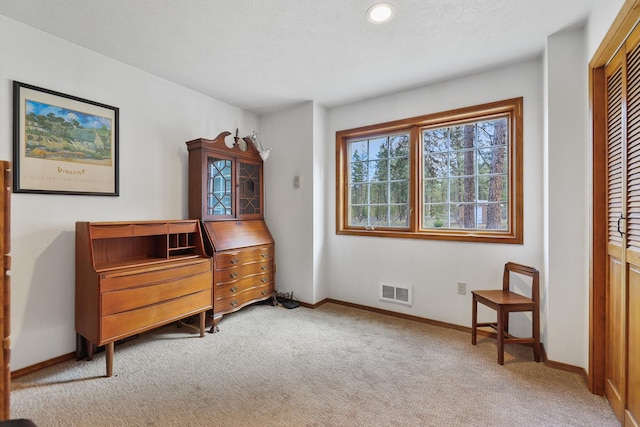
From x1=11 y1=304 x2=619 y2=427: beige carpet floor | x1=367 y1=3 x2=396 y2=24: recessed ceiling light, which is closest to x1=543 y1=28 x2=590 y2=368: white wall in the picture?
x1=11 y1=304 x2=619 y2=427: beige carpet floor

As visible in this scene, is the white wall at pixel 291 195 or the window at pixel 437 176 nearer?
the window at pixel 437 176

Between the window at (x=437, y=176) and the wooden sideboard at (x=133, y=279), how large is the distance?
5.76ft

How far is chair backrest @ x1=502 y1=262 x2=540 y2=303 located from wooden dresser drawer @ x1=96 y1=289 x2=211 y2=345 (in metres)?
2.64

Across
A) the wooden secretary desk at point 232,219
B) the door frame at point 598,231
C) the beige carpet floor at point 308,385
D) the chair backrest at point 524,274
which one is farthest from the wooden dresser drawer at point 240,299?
the door frame at point 598,231

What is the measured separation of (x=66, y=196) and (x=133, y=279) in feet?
2.78

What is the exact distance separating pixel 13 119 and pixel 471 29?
3.25 meters

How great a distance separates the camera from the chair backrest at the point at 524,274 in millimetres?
2209

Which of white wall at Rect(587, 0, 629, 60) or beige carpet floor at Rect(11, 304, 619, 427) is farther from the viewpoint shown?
beige carpet floor at Rect(11, 304, 619, 427)

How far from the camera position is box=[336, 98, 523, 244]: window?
269 centimetres

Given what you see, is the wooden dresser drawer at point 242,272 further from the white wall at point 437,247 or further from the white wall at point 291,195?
the white wall at point 437,247

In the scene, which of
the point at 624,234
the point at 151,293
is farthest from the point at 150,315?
the point at 624,234

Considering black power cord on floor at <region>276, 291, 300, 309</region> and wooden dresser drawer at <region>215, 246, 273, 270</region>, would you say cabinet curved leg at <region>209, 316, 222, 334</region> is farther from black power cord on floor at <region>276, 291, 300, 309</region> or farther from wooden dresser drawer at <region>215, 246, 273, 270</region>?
black power cord on floor at <region>276, 291, 300, 309</region>

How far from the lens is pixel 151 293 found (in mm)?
2258

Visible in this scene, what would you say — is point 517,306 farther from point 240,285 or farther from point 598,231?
point 240,285
